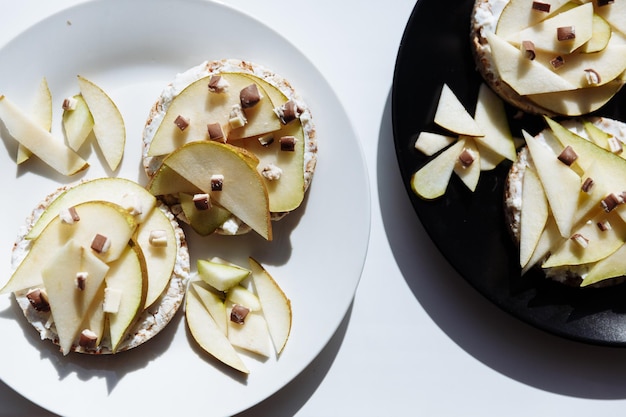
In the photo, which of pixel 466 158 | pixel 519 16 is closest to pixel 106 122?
pixel 466 158

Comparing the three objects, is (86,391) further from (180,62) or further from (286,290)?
(180,62)

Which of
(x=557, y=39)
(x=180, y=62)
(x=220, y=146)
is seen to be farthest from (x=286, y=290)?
(x=557, y=39)

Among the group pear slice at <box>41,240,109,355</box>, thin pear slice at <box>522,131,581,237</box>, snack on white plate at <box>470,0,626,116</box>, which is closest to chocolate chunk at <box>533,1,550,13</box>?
snack on white plate at <box>470,0,626,116</box>

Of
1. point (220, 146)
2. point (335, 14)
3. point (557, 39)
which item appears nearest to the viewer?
point (220, 146)

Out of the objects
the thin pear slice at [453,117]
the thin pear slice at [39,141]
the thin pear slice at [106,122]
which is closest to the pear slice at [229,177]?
the thin pear slice at [106,122]

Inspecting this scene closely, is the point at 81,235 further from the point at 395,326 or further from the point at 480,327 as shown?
the point at 480,327
